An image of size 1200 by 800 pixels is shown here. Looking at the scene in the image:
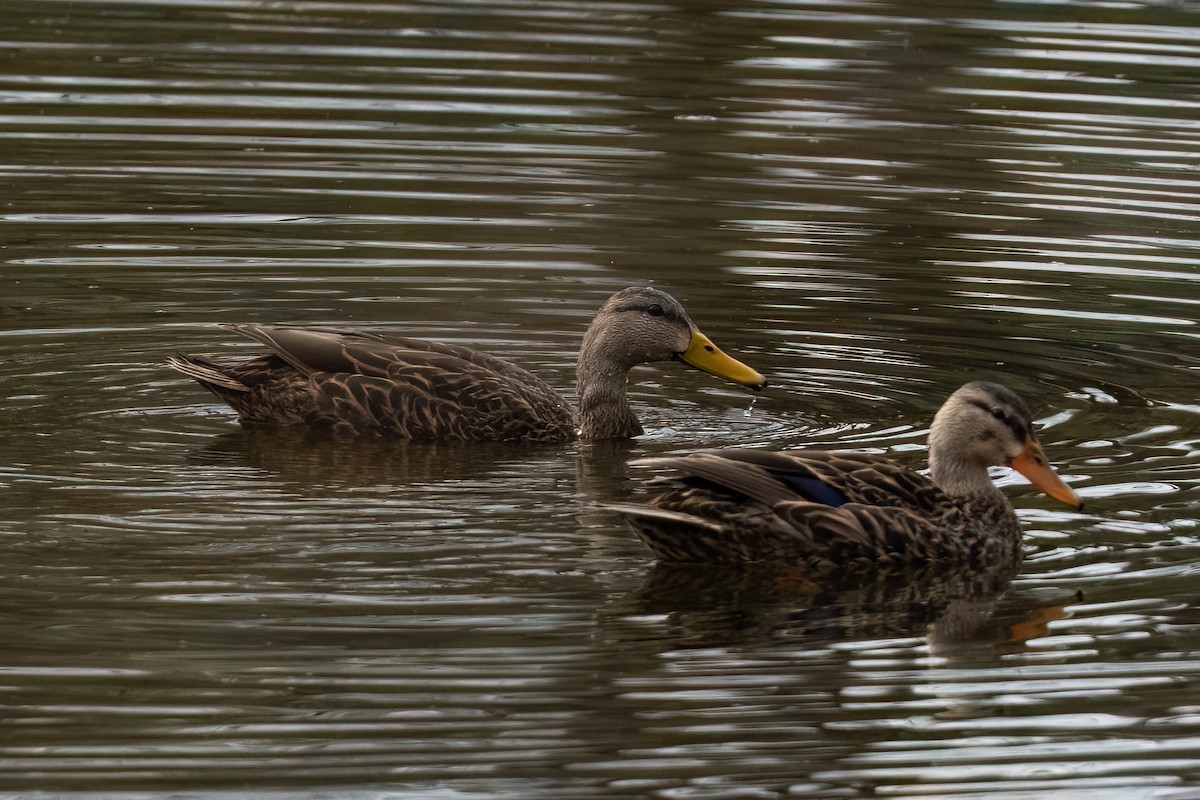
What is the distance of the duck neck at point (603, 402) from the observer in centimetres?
1067

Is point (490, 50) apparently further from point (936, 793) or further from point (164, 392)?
point (936, 793)

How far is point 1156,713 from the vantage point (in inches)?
273

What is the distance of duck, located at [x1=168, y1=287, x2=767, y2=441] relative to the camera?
10.4 m

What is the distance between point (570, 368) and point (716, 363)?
1.40 metres

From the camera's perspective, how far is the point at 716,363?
10680 millimetres

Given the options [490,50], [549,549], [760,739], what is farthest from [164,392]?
[490,50]

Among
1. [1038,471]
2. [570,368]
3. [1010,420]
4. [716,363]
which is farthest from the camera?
[570,368]

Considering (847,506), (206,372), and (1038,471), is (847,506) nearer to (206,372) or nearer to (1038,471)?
(1038,471)

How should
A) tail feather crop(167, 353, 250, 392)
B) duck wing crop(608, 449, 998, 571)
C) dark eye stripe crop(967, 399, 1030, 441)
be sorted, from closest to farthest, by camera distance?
duck wing crop(608, 449, 998, 571), dark eye stripe crop(967, 399, 1030, 441), tail feather crop(167, 353, 250, 392)

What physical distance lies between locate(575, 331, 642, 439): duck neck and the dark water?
18 centimetres

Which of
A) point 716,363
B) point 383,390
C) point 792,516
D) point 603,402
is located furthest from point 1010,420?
point 383,390

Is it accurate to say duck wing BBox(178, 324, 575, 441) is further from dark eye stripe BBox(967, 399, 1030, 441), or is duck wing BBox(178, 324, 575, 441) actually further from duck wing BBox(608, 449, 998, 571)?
dark eye stripe BBox(967, 399, 1030, 441)

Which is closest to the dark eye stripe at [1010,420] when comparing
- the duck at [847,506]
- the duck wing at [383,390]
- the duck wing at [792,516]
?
the duck at [847,506]

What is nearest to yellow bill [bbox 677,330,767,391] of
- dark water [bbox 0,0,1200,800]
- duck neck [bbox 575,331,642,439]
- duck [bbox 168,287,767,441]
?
duck [bbox 168,287,767,441]
